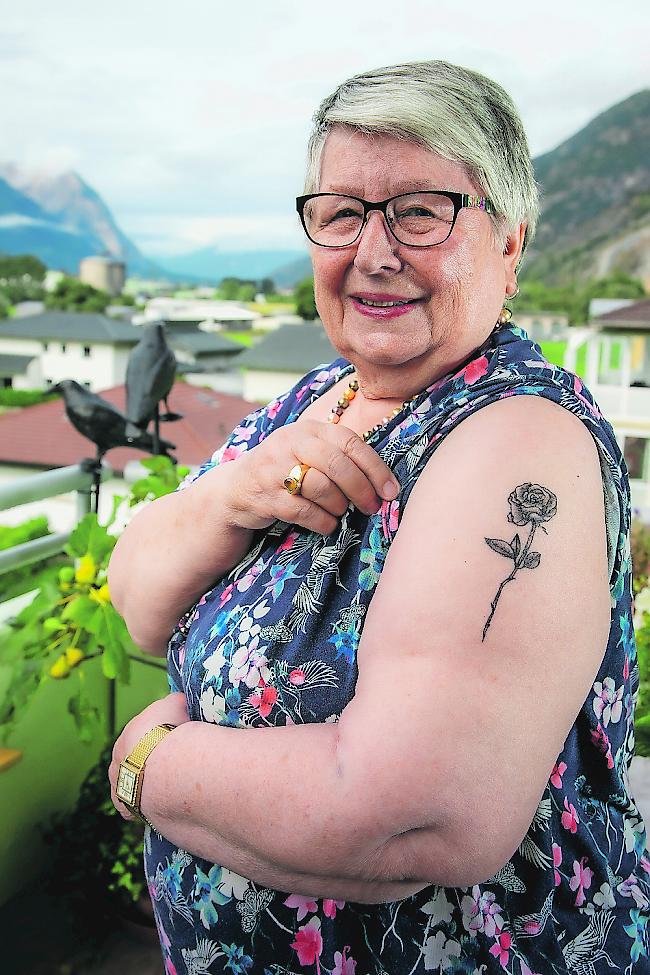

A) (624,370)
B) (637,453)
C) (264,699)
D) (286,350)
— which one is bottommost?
(637,453)

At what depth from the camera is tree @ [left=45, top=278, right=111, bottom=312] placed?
42.7 metres

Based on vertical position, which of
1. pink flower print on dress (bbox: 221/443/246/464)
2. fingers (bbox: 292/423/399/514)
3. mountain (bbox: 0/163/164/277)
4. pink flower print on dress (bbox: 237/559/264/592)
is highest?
mountain (bbox: 0/163/164/277)

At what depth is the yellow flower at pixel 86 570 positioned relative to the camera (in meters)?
1.63

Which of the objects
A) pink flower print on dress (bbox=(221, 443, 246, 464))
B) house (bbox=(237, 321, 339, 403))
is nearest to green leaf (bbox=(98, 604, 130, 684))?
pink flower print on dress (bbox=(221, 443, 246, 464))

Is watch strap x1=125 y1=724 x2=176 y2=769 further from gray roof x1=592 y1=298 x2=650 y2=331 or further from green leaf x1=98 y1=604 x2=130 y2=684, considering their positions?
gray roof x1=592 y1=298 x2=650 y2=331

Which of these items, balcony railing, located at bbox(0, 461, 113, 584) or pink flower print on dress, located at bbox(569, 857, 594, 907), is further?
balcony railing, located at bbox(0, 461, 113, 584)

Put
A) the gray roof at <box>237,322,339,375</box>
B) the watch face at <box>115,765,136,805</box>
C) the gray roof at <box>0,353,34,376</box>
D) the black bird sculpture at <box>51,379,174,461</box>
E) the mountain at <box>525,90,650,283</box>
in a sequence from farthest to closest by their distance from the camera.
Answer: the mountain at <box>525,90,650,283</box>, the gray roof at <box>0,353,34,376</box>, the gray roof at <box>237,322,339,375</box>, the black bird sculpture at <box>51,379,174,461</box>, the watch face at <box>115,765,136,805</box>

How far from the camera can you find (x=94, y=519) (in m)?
1.69

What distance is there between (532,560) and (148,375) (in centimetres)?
173

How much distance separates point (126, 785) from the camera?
0.90 meters

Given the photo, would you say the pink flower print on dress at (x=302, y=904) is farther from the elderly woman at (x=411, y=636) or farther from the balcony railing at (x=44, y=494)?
the balcony railing at (x=44, y=494)

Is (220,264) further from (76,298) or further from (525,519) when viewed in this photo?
(525,519)

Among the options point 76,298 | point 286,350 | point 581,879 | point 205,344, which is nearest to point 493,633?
point 581,879

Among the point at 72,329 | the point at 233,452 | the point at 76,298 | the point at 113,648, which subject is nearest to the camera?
the point at 233,452
